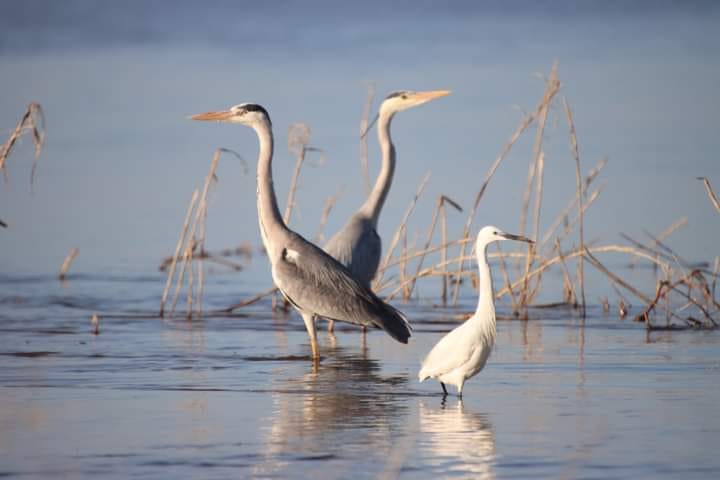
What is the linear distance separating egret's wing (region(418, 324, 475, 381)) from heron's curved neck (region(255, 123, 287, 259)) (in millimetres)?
2872

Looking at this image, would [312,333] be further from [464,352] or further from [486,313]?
[464,352]

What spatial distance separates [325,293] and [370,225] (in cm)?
265

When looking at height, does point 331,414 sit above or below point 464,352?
below

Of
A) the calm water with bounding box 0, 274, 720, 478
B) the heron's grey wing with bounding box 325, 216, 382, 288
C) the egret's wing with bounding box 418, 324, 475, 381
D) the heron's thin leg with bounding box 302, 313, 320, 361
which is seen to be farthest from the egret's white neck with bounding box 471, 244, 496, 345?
the heron's grey wing with bounding box 325, 216, 382, 288

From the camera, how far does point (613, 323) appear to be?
1352 centimetres

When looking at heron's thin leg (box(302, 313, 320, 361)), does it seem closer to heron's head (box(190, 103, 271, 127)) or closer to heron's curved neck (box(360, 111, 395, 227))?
heron's head (box(190, 103, 271, 127))

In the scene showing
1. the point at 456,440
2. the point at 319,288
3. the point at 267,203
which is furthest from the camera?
the point at 267,203

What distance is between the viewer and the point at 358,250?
13.2m

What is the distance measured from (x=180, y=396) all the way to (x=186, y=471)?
2.40 meters

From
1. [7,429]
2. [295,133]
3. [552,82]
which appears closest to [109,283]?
[295,133]

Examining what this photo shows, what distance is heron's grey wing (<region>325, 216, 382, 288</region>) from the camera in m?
13.1

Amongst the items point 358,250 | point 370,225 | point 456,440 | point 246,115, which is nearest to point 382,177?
point 370,225

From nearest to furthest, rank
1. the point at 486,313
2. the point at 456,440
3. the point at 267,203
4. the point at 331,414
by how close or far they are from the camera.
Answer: the point at 456,440 → the point at 331,414 → the point at 486,313 → the point at 267,203

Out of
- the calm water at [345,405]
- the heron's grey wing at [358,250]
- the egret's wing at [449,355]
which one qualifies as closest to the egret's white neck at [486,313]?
the egret's wing at [449,355]
